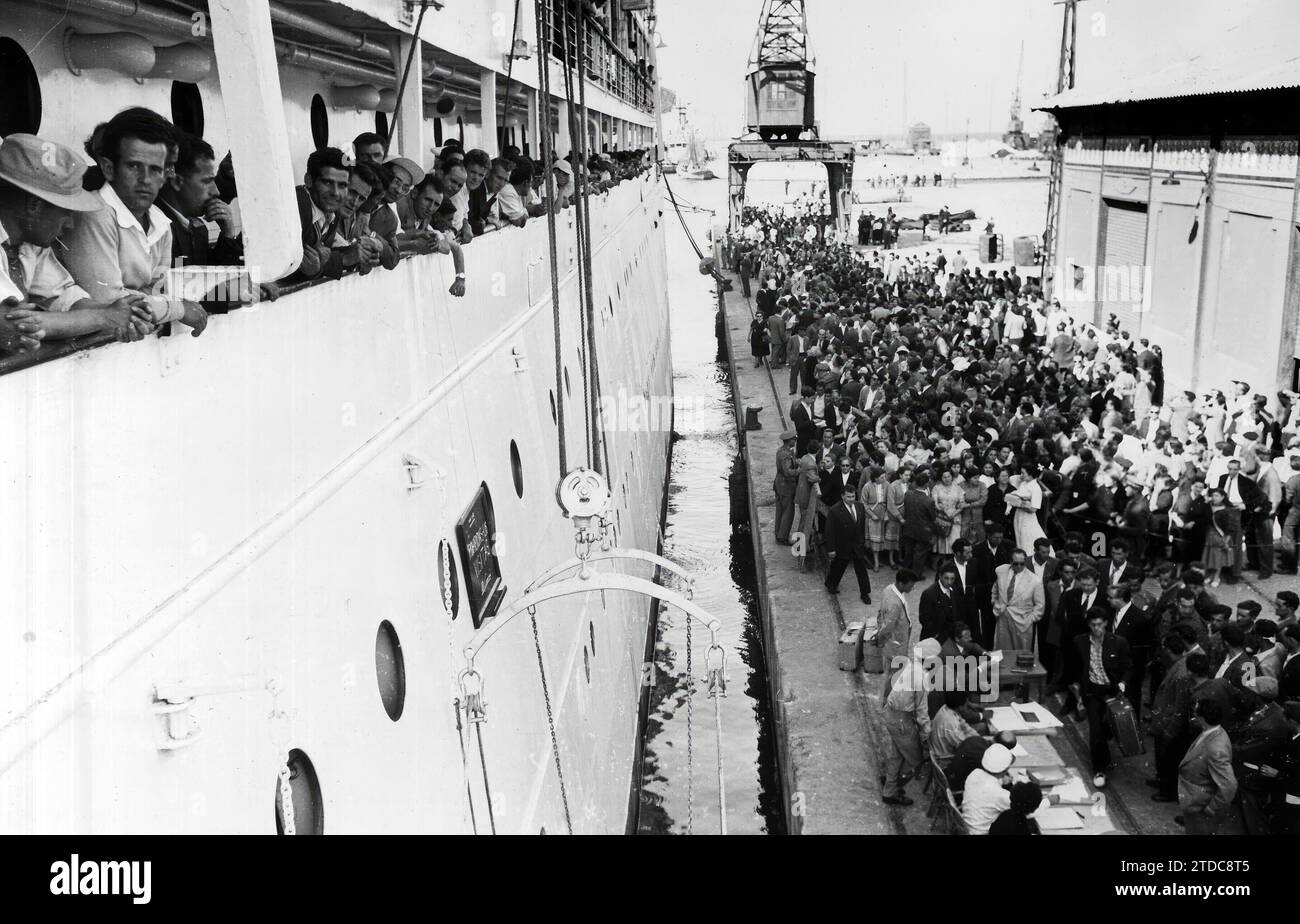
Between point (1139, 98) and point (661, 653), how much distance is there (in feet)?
46.9

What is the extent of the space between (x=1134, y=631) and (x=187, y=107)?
7.35 meters

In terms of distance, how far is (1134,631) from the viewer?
9.30 meters

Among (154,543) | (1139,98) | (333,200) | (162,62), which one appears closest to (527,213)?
(162,62)

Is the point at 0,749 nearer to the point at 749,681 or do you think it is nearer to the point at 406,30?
the point at 406,30

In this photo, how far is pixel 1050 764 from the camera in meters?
8.23

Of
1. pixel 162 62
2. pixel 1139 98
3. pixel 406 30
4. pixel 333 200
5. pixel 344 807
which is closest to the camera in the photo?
pixel 344 807

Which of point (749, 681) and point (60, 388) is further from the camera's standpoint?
point (749, 681)

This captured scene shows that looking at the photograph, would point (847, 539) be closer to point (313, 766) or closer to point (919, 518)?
point (919, 518)

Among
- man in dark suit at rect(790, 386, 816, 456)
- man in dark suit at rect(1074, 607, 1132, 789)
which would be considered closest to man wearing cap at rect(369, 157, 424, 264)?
man in dark suit at rect(1074, 607, 1132, 789)

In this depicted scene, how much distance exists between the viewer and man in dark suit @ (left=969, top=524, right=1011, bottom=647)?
10766mm

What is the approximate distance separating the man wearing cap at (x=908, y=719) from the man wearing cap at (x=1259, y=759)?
1.97 meters

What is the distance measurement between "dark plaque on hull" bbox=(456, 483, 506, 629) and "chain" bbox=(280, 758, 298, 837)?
2523mm

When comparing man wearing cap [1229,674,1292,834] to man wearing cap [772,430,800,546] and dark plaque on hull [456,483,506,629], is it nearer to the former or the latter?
dark plaque on hull [456,483,506,629]

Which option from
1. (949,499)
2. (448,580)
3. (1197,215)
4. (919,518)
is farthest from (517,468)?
(1197,215)
